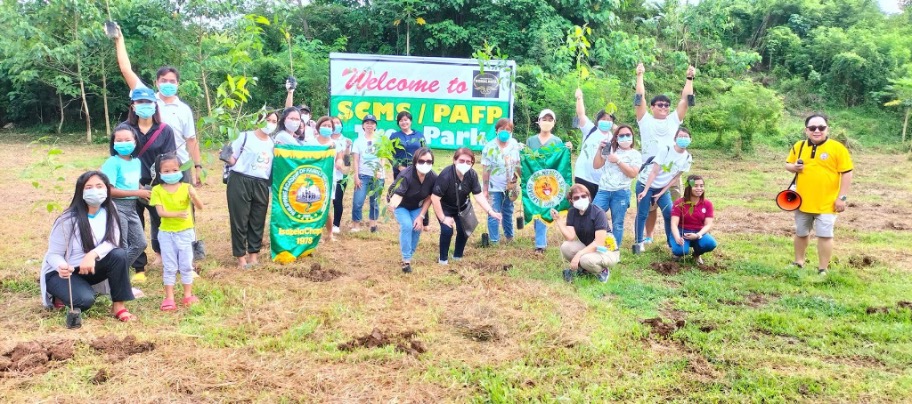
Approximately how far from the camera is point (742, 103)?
15625 mm

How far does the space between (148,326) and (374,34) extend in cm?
1578

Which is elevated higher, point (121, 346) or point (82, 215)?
point (82, 215)

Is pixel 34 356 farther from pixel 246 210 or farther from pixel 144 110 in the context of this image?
pixel 246 210

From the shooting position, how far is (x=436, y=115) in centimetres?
1493

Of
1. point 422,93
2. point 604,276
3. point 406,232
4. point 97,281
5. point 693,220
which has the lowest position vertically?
point 604,276

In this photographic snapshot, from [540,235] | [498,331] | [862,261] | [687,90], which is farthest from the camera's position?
[540,235]

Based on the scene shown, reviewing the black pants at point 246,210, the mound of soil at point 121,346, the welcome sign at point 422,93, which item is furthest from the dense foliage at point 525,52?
the mound of soil at point 121,346

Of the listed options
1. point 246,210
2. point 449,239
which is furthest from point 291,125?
point 449,239

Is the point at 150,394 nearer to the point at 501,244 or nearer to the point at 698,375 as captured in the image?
the point at 698,375

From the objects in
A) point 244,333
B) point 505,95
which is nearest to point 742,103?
point 505,95

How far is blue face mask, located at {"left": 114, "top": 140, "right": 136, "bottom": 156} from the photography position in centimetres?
521

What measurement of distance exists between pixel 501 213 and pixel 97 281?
4138 millimetres

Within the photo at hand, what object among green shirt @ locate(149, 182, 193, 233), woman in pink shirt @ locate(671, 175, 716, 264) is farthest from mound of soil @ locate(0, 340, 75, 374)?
woman in pink shirt @ locate(671, 175, 716, 264)

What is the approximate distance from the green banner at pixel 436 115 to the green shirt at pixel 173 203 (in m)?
9.52
